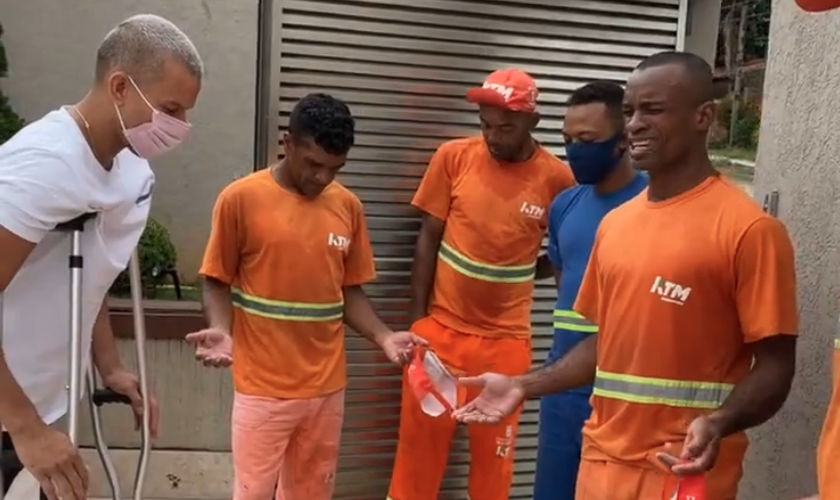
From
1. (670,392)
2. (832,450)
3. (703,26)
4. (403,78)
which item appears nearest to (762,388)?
(670,392)

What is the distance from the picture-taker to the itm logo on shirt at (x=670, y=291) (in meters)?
2.39

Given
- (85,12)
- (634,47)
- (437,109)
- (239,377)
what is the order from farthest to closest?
(85,12), (634,47), (437,109), (239,377)

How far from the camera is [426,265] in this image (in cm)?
449

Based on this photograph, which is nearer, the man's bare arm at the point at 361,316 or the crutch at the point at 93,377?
the crutch at the point at 93,377

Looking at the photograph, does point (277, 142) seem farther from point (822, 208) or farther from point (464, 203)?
point (822, 208)

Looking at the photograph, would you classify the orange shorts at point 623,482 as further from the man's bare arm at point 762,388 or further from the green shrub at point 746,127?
the green shrub at point 746,127

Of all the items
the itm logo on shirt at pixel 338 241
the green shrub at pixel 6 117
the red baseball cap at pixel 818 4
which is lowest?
the itm logo on shirt at pixel 338 241

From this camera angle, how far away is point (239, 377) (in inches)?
155

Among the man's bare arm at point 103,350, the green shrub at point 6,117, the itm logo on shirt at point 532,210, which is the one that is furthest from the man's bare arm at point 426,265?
the green shrub at point 6,117

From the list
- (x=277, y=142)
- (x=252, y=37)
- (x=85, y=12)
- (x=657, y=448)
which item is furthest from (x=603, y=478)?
(x=85, y=12)

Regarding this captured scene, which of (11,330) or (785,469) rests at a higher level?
(11,330)

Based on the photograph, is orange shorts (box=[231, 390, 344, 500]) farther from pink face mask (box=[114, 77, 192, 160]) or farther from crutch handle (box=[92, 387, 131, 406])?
pink face mask (box=[114, 77, 192, 160])

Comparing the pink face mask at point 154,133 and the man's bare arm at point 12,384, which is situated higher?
the pink face mask at point 154,133

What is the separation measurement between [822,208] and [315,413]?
2.20 meters
